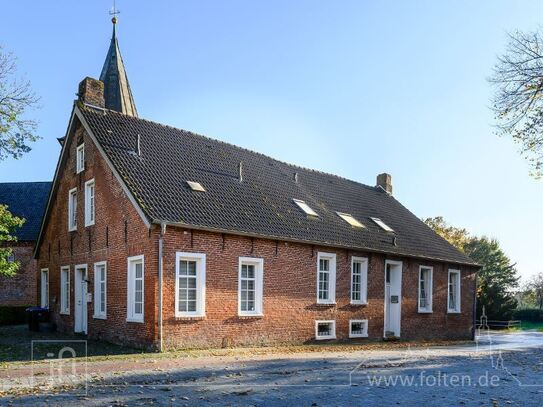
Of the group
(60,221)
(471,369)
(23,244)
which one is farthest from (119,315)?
(23,244)

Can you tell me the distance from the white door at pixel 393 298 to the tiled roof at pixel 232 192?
90cm

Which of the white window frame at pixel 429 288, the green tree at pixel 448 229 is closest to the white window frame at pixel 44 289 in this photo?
the white window frame at pixel 429 288

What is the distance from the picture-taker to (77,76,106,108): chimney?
20.6 metres

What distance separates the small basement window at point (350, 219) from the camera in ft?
76.5

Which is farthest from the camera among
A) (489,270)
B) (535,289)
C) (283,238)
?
(535,289)

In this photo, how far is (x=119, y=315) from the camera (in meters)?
17.6

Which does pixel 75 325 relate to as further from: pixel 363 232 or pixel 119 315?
pixel 363 232

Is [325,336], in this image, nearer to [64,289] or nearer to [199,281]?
[199,281]

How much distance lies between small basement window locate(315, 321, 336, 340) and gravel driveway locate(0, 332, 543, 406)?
176 inches

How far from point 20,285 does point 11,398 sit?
90.0ft

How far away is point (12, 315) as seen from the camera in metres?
28.8

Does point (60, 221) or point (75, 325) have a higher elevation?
point (60, 221)

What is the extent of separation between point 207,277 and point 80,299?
6552 mm

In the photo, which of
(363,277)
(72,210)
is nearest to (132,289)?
(72,210)
